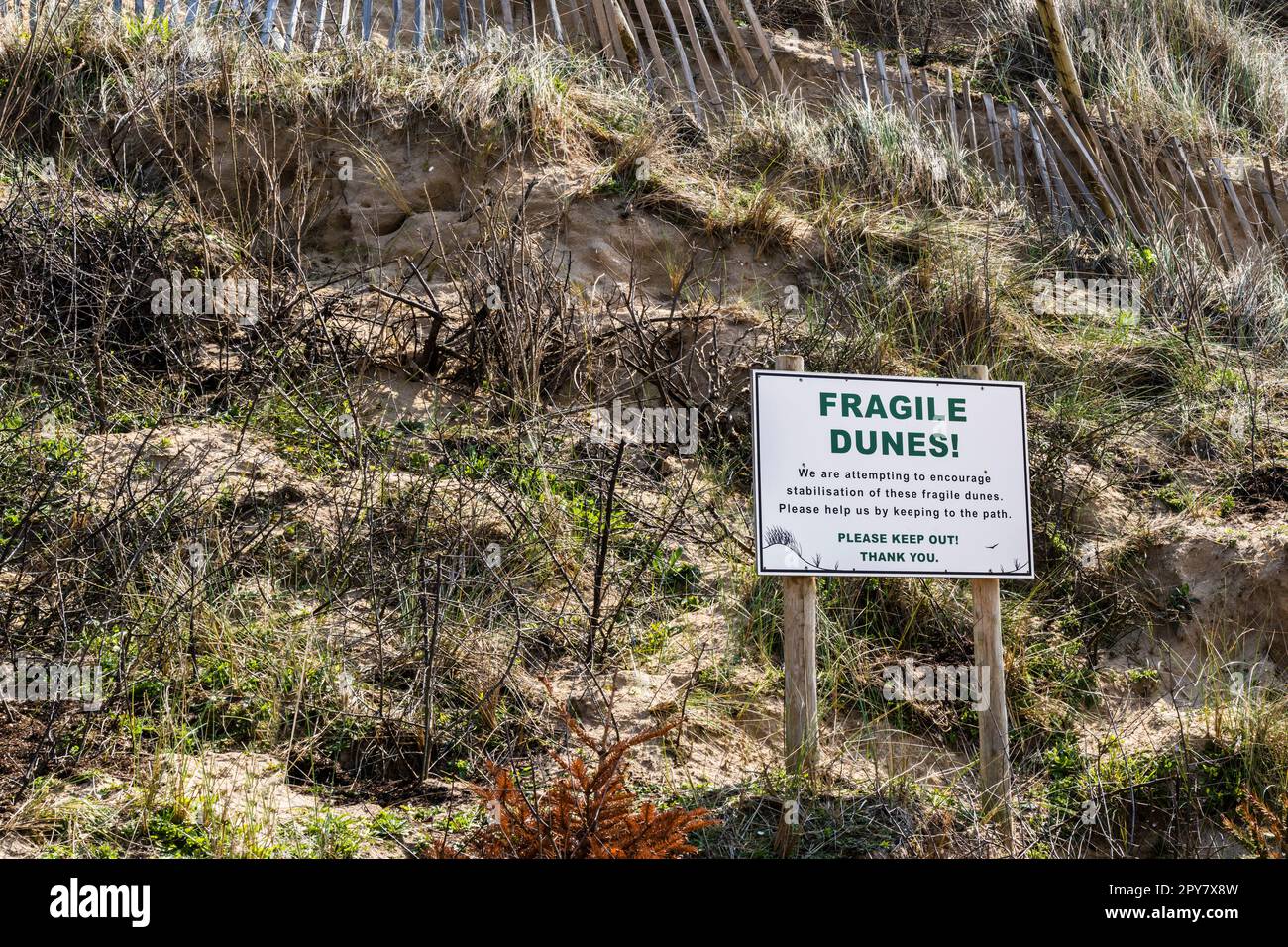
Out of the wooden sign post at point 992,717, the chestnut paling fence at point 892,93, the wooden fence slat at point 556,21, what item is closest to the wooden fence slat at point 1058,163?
the chestnut paling fence at point 892,93

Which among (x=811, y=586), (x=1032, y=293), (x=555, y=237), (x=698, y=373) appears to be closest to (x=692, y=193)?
(x=555, y=237)

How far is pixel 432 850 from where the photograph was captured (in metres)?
3.47

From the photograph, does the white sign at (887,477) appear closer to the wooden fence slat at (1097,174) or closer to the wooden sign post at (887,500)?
the wooden sign post at (887,500)

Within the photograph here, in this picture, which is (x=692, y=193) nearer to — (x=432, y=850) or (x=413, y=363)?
(x=413, y=363)

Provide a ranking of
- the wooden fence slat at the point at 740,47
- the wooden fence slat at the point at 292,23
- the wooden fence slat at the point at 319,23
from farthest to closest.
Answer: the wooden fence slat at the point at 740,47 → the wooden fence slat at the point at 319,23 → the wooden fence slat at the point at 292,23

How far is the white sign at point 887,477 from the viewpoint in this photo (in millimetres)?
3910

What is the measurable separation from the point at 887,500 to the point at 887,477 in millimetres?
82

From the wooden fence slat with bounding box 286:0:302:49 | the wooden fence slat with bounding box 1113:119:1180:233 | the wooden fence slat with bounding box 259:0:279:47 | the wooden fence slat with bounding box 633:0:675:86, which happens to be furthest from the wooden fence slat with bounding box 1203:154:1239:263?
the wooden fence slat with bounding box 259:0:279:47

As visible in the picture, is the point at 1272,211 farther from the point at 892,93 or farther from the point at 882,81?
the point at 882,81

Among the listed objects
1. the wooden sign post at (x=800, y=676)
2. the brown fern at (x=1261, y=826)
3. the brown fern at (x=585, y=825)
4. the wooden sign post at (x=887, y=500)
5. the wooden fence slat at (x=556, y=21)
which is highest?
the wooden fence slat at (x=556, y=21)

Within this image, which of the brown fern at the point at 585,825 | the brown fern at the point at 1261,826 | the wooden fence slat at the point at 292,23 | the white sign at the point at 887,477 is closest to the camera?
the brown fern at the point at 585,825

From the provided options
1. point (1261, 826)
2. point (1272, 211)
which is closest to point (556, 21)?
point (1272, 211)

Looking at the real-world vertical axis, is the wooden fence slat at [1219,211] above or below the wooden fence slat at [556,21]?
below

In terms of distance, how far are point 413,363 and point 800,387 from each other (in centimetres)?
278
